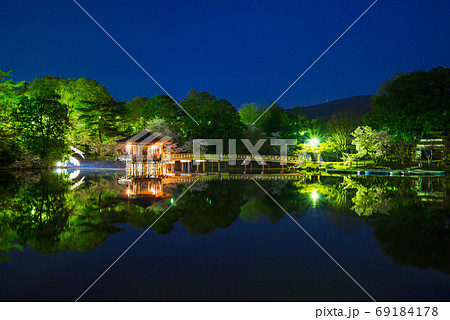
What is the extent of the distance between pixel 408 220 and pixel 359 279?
601 cm

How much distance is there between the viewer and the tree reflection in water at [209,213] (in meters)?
8.87

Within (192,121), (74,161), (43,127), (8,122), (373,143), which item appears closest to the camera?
(8,122)

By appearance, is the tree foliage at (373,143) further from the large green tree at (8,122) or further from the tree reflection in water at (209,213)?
the large green tree at (8,122)

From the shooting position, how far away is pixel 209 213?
13.3 m

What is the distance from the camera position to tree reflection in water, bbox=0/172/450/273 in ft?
29.1

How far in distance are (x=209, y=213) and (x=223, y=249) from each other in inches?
181

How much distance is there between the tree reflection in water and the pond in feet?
0.14

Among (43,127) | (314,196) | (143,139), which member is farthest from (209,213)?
(43,127)

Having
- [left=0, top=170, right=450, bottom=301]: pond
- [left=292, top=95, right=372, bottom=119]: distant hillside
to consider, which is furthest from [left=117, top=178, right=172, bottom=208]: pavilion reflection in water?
[left=292, top=95, right=372, bottom=119]: distant hillside

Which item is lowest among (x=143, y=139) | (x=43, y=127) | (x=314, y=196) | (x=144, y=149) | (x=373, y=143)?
(x=314, y=196)

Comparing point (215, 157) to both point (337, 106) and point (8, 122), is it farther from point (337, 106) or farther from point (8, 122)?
point (337, 106)

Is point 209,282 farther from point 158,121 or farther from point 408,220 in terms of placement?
point 158,121

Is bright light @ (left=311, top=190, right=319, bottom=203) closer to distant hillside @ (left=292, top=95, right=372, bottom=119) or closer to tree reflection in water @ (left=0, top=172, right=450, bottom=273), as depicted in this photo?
tree reflection in water @ (left=0, top=172, right=450, bottom=273)

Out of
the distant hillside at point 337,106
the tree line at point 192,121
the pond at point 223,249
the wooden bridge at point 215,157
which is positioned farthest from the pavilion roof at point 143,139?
the distant hillside at point 337,106
